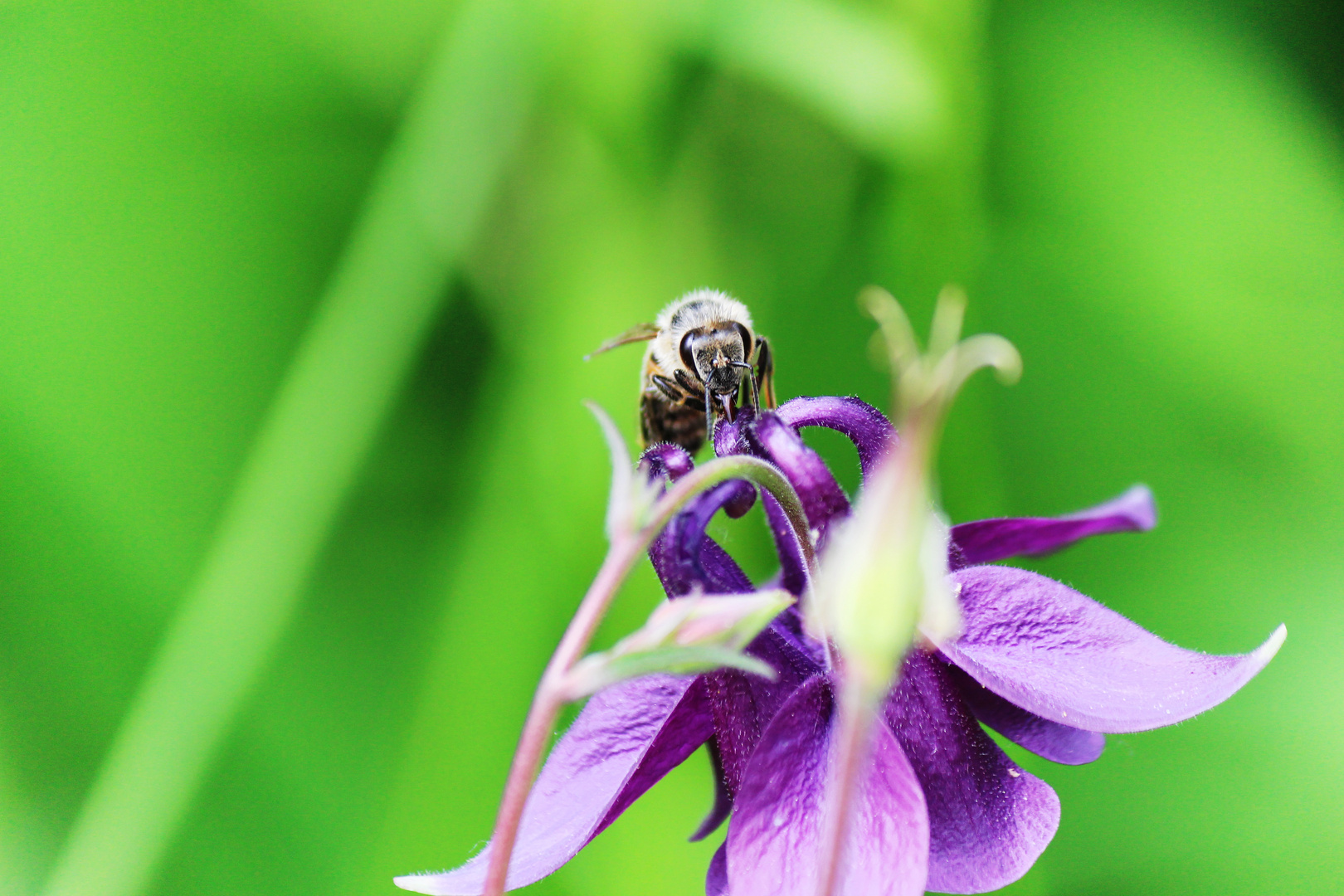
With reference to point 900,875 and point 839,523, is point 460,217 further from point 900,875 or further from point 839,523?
point 900,875

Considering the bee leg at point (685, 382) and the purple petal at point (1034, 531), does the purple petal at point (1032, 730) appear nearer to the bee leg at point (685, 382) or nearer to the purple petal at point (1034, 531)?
the purple petal at point (1034, 531)

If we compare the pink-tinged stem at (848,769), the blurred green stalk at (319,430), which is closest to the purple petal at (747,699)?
the pink-tinged stem at (848,769)

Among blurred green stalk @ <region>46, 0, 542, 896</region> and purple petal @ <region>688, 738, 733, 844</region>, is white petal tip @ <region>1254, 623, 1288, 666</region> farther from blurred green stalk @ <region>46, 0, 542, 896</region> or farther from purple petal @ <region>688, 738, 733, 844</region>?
blurred green stalk @ <region>46, 0, 542, 896</region>

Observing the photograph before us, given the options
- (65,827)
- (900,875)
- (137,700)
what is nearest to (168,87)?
(137,700)

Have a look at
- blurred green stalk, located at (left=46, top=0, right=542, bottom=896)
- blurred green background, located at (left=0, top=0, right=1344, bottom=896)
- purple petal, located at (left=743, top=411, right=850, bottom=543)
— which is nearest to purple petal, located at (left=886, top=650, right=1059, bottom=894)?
purple petal, located at (left=743, top=411, right=850, bottom=543)

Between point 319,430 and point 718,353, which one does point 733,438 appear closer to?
point 718,353

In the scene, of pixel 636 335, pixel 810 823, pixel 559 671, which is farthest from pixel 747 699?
pixel 636 335

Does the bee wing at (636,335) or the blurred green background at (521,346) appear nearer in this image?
the bee wing at (636,335)
